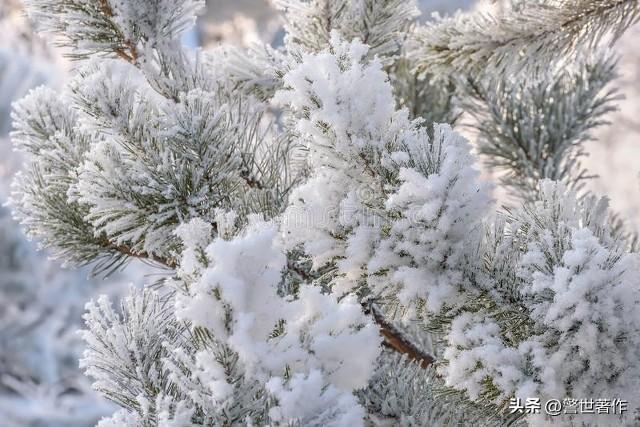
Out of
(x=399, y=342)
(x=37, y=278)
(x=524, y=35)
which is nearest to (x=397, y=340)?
(x=399, y=342)

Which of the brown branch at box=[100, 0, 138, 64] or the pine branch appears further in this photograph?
the pine branch

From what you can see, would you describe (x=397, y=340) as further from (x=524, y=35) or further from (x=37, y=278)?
(x=37, y=278)

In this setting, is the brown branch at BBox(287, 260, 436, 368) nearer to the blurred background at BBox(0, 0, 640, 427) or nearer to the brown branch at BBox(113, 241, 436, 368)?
the brown branch at BBox(113, 241, 436, 368)

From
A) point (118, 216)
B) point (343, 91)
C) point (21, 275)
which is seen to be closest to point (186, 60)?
point (118, 216)

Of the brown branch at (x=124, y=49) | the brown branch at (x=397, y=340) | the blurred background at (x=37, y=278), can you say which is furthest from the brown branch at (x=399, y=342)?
the blurred background at (x=37, y=278)

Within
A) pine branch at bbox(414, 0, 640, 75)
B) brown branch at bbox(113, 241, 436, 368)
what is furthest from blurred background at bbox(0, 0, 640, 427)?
brown branch at bbox(113, 241, 436, 368)

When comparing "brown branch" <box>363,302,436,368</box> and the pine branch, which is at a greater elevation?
the pine branch

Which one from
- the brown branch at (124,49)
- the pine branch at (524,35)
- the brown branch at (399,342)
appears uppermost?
the brown branch at (124,49)

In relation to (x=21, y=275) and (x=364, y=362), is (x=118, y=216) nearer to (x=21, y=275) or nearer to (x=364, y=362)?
(x=364, y=362)

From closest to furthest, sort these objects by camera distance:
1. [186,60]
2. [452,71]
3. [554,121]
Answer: [186,60] < [452,71] < [554,121]

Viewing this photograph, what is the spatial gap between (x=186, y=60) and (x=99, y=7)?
136 millimetres

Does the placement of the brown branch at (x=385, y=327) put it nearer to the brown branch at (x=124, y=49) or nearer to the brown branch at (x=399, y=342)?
the brown branch at (x=399, y=342)

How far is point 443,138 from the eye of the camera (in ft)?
2.04

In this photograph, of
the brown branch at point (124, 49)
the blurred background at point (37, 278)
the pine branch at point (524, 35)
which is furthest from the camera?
the blurred background at point (37, 278)
